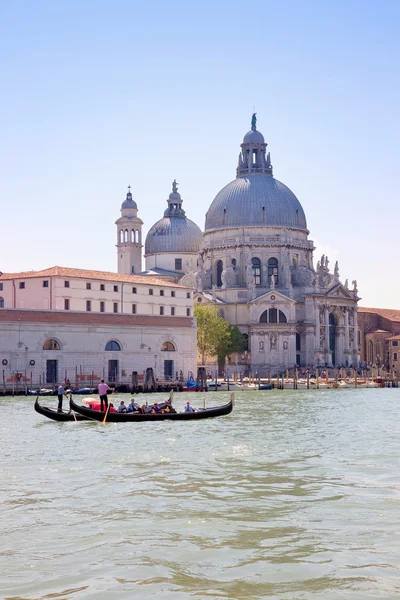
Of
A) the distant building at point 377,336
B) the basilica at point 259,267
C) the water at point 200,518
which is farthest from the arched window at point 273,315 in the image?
the water at point 200,518

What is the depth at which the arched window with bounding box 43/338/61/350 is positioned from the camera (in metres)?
55.6

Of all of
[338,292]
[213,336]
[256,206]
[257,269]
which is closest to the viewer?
[213,336]

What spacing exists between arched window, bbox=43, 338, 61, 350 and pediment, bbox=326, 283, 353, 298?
111ft

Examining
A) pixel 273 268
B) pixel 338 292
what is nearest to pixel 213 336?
pixel 273 268

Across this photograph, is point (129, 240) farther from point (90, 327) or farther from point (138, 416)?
point (138, 416)

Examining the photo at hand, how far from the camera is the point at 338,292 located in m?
85.2

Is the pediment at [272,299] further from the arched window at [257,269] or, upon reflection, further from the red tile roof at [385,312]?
the red tile roof at [385,312]

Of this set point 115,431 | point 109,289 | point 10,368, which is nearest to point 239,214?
point 109,289

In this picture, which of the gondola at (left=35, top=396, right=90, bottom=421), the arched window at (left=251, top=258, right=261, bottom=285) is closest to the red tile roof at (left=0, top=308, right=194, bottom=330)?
the gondola at (left=35, top=396, right=90, bottom=421)

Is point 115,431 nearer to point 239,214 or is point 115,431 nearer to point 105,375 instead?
point 105,375

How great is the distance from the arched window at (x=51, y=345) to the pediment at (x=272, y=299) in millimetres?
28330

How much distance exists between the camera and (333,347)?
86250 millimetres

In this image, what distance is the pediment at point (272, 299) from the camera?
80938 mm

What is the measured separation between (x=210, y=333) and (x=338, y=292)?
17154mm
